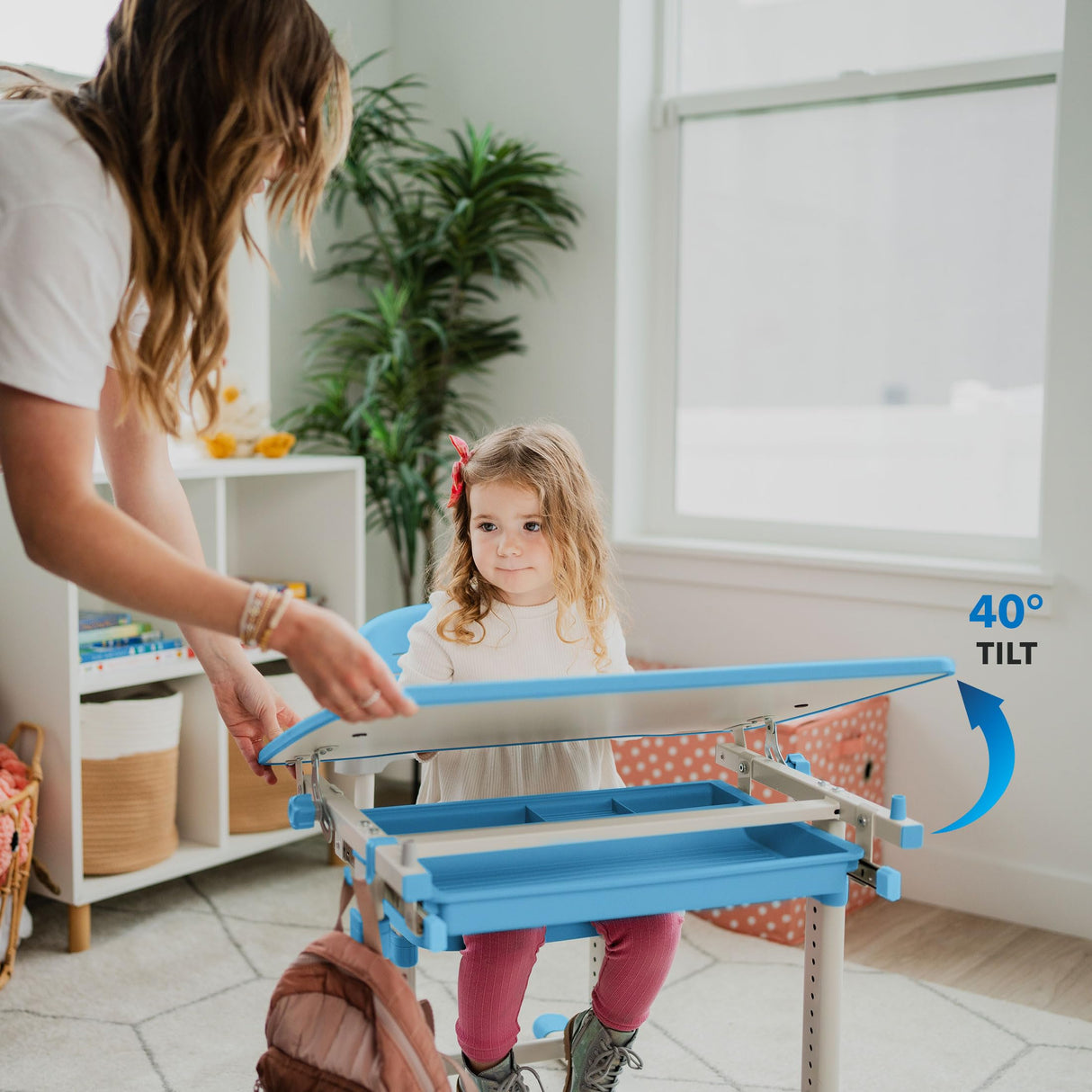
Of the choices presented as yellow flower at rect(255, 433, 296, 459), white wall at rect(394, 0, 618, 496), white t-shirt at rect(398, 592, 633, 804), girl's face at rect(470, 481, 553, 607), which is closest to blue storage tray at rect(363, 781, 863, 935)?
white t-shirt at rect(398, 592, 633, 804)

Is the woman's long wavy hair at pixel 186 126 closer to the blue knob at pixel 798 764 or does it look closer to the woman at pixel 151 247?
the woman at pixel 151 247

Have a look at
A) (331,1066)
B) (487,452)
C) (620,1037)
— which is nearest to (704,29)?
(487,452)

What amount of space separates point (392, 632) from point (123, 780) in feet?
3.13

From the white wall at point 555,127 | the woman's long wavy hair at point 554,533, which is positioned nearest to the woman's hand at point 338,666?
the woman's long wavy hair at point 554,533

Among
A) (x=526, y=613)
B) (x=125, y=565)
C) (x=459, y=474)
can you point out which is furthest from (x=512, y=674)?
(x=125, y=565)

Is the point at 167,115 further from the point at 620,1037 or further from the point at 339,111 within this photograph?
the point at 620,1037

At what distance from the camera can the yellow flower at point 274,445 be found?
281cm

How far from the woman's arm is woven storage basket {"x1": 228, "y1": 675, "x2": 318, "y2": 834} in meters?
1.77

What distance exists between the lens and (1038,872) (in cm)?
264

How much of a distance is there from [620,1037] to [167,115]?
1210 millimetres

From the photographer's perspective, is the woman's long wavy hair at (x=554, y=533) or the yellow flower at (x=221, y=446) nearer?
the woman's long wavy hair at (x=554, y=533)

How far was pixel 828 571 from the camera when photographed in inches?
112

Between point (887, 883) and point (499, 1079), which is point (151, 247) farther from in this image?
point (499, 1079)

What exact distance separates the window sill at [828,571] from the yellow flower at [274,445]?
0.87 m
